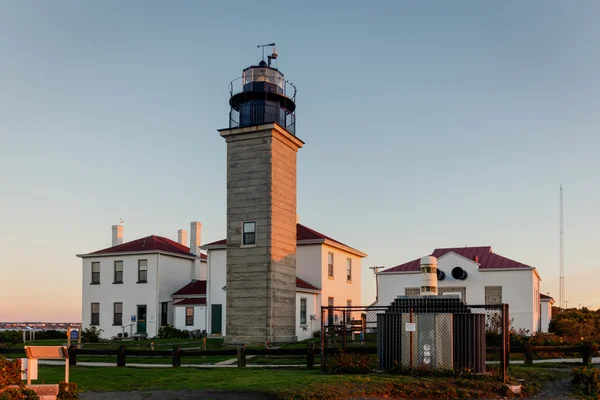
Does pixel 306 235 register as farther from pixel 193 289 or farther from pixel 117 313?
pixel 117 313

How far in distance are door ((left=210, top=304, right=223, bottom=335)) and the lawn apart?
22133mm

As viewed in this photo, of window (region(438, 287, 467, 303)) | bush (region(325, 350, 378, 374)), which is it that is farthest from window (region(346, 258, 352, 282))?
bush (region(325, 350, 378, 374))

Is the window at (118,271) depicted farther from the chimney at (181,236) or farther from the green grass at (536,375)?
the green grass at (536,375)

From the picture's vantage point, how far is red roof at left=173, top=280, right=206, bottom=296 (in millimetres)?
44250

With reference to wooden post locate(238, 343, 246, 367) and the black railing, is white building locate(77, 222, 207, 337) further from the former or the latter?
wooden post locate(238, 343, 246, 367)

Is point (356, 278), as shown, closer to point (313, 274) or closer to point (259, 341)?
point (313, 274)

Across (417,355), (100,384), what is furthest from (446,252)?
(100,384)

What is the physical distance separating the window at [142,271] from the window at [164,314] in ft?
6.66

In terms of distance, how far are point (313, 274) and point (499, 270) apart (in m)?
10.6

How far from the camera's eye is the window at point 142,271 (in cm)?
4431

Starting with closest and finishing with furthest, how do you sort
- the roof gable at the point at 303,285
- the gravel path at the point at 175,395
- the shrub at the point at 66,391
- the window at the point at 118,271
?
the shrub at the point at 66,391 < the gravel path at the point at 175,395 < the roof gable at the point at 303,285 < the window at the point at 118,271

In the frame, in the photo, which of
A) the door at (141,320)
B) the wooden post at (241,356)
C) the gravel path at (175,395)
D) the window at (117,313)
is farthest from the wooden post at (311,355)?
the window at (117,313)

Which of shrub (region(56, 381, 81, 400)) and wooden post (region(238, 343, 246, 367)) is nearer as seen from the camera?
shrub (region(56, 381, 81, 400))

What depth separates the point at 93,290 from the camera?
4584cm
